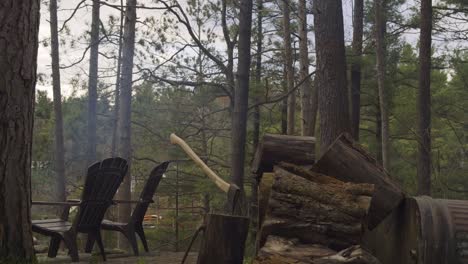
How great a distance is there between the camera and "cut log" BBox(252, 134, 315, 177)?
5441mm

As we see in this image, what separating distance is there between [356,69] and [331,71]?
6064 millimetres

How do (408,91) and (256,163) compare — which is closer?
(256,163)

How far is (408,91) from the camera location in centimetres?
2042

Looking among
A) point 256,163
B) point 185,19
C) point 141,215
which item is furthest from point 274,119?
point 256,163

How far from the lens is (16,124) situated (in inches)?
166

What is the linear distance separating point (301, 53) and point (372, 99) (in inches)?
169

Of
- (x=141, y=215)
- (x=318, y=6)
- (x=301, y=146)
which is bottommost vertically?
(x=141, y=215)

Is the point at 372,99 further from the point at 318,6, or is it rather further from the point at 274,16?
the point at 318,6

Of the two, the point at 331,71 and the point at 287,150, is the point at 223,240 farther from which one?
the point at 331,71

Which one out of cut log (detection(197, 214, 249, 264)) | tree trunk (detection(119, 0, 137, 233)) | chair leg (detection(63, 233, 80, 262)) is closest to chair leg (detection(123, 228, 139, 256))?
chair leg (detection(63, 233, 80, 262))

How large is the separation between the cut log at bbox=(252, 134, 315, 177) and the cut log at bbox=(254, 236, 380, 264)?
4.86ft

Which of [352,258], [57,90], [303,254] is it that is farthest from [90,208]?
[57,90]

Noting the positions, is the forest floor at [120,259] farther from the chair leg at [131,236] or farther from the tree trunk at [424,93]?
the tree trunk at [424,93]

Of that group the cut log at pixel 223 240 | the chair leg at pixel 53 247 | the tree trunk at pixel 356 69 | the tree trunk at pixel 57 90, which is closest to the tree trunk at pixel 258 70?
the tree trunk at pixel 356 69
